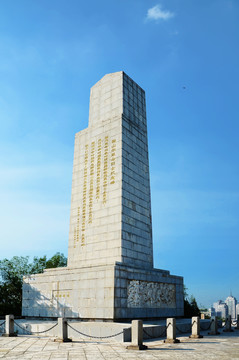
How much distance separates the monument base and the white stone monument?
41mm

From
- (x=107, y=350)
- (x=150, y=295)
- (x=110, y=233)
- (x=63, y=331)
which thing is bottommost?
(x=107, y=350)

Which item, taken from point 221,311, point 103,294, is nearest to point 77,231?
point 103,294

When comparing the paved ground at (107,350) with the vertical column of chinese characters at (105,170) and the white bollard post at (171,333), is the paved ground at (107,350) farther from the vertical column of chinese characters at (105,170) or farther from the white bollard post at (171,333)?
the vertical column of chinese characters at (105,170)

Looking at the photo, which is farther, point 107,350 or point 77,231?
point 77,231

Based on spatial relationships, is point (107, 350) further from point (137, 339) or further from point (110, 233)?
point (110, 233)

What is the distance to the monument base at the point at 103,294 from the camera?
15.1 meters

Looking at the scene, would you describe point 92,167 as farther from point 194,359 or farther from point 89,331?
point 194,359

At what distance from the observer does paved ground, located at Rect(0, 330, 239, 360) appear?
941cm

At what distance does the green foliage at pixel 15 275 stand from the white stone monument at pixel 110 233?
8945mm

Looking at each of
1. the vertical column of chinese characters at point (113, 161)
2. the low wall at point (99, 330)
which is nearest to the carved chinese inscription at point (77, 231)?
the vertical column of chinese characters at point (113, 161)

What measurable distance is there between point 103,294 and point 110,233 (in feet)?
10.7

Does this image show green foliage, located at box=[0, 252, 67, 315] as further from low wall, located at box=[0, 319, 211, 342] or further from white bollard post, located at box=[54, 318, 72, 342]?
white bollard post, located at box=[54, 318, 72, 342]

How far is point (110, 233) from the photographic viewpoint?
17.4m

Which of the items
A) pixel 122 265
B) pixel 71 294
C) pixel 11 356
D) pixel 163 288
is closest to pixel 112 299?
pixel 122 265
